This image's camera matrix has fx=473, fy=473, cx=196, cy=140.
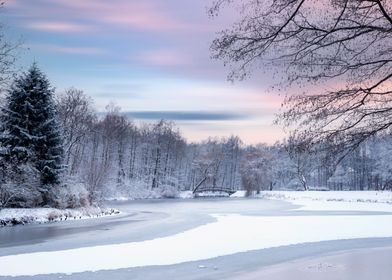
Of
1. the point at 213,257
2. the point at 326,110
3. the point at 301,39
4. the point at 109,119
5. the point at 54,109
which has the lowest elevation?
the point at 213,257

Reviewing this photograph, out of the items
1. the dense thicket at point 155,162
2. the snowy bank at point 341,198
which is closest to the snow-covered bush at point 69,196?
the dense thicket at point 155,162

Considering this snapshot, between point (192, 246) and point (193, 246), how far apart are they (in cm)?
3

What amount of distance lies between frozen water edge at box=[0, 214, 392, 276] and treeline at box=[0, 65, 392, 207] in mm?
3223

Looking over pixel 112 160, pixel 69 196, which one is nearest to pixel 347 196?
pixel 112 160

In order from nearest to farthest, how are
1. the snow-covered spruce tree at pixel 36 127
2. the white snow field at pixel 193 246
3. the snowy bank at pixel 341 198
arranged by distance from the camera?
the white snow field at pixel 193 246 < the snow-covered spruce tree at pixel 36 127 < the snowy bank at pixel 341 198

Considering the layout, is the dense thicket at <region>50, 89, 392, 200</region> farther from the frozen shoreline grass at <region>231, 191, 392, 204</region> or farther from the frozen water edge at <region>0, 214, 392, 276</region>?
the frozen water edge at <region>0, 214, 392, 276</region>

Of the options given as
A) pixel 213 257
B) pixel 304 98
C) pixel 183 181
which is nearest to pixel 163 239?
pixel 213 257

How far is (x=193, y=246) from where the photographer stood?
625 inches

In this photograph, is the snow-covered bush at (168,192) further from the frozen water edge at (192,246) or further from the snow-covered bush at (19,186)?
the frozen water edge at (192,246)

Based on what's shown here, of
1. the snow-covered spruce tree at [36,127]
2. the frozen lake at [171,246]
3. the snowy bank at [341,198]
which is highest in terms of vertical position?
the snow-covered spruce tree at [36,127]

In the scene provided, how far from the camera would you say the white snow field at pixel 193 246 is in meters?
12.6

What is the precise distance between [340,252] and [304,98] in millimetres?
10574

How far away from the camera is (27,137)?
28.9m

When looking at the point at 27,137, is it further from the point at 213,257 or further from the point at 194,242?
the point at 213,257
